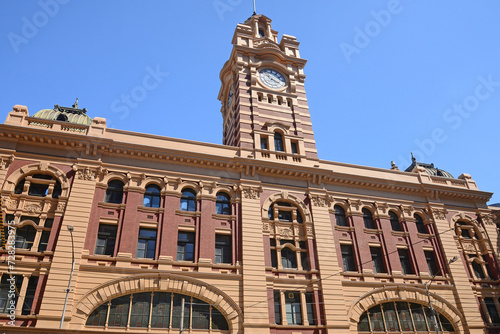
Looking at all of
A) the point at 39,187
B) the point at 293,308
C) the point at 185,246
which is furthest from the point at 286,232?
the point at 39,187

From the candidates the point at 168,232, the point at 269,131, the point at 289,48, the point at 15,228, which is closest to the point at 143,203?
the point at 168,232

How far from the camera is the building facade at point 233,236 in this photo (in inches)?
1014

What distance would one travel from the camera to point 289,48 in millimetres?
46219

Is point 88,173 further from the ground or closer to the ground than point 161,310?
further from the ground

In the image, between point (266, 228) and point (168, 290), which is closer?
point (168, 290)

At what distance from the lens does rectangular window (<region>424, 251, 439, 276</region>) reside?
35316 mm

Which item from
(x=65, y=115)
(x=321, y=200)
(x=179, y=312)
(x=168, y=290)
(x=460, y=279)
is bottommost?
(x=179, y=312)

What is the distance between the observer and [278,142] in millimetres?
38031

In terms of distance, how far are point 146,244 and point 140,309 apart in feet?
15.8

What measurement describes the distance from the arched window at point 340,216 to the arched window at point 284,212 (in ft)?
11.8

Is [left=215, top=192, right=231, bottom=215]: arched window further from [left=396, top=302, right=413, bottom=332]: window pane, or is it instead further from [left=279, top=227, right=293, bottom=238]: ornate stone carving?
[left=396, top=302, right=413, bottom=332]: window pane

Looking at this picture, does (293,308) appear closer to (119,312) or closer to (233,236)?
(233,236)

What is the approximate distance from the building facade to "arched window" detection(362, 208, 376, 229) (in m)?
0.12

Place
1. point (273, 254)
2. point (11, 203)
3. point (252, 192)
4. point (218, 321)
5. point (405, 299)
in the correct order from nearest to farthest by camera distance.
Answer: point (218, 321) → point (11, 203) → point (273, 254) → point (405, 299) → point (252, 192)
